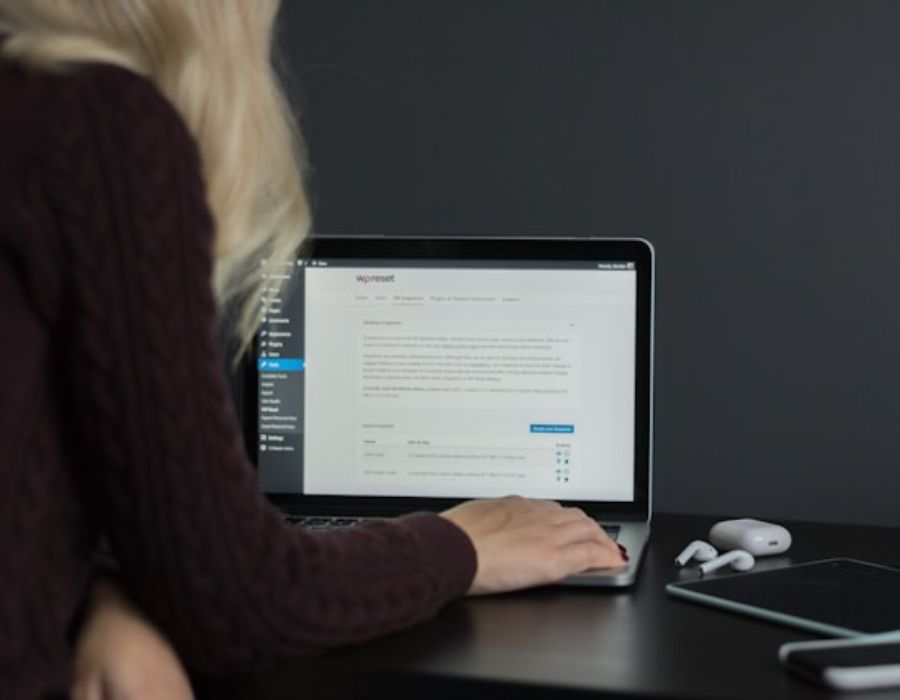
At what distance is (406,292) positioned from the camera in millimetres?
1512

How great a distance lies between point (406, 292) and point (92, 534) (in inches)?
26.7

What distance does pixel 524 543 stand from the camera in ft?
3.81


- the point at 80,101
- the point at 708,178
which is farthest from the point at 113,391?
the point at 708,178

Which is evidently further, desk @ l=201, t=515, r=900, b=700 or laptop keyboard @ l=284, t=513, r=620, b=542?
laptop keyboard @ l=284, t=513, r=620, b=542

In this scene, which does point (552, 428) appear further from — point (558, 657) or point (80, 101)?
point (80, 101)

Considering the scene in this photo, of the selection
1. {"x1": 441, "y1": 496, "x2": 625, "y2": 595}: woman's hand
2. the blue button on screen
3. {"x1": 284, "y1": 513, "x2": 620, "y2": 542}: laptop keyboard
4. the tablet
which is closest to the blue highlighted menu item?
{"x1": 284, "y1": 513, "x2": 620, "y2": 542}: laptop keyboard

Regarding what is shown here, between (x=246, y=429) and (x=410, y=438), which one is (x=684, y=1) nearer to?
(x=410, y=438)

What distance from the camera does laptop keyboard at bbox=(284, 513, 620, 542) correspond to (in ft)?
4.66

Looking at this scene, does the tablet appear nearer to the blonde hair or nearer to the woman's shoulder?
the blonde hair

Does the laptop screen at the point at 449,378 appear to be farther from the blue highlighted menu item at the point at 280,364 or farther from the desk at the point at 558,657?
the desk at the point at 558,657

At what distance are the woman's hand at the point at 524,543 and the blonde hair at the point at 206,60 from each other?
0.30m

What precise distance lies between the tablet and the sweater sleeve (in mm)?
403

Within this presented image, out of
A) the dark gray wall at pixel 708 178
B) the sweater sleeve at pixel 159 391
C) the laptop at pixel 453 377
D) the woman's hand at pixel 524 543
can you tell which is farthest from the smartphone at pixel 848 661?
the dark gray wall at pixel 708 178

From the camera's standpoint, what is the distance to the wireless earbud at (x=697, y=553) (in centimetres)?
133
